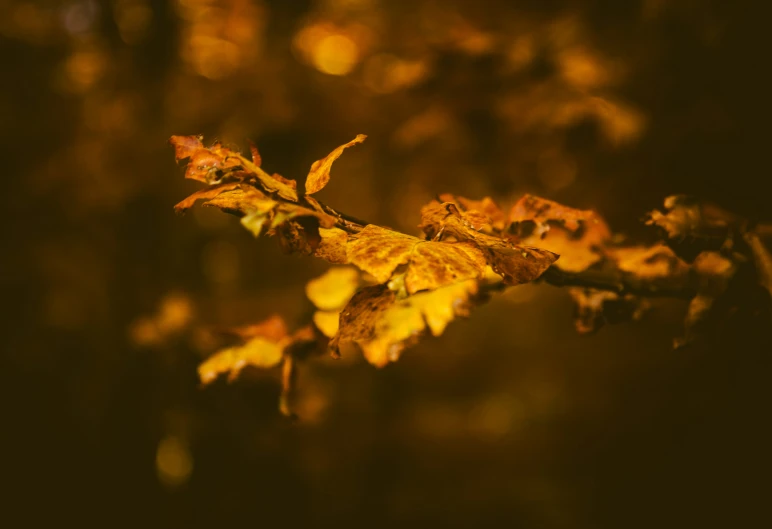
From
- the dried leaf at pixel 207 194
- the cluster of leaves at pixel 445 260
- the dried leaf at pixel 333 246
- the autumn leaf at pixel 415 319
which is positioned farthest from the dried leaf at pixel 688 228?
the dried leaf at pixel 207 194

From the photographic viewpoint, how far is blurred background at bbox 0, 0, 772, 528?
1.51 metres

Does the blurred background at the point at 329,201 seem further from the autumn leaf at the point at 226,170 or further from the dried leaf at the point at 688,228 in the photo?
the autumn leaf at the point at 226,170

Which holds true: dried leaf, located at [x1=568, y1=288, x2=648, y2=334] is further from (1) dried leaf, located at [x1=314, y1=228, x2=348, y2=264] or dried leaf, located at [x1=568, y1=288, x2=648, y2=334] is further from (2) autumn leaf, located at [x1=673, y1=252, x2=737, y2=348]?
(1) dried leaf, located at [x1=314, y1=228, x2=348, y2=264]

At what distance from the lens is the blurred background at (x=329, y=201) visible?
4.96 ft

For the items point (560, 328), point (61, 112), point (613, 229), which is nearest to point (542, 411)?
point (560, 328)

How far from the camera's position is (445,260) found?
52 centimetres

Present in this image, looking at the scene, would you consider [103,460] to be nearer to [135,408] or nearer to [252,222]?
[135,408]

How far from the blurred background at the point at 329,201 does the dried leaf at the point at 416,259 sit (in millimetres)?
478

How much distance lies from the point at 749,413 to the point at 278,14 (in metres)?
2.65

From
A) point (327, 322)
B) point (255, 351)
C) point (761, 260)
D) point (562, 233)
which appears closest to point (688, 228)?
point (761, 260)

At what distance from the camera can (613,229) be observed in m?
1.57

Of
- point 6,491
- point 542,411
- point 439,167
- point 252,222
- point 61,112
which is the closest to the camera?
point 252,222

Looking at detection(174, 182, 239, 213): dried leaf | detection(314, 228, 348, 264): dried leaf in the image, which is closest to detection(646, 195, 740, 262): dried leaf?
detection(314, 228, 348, 264): dried leaf

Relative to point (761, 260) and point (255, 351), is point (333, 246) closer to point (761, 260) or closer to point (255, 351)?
point (255, 351)
